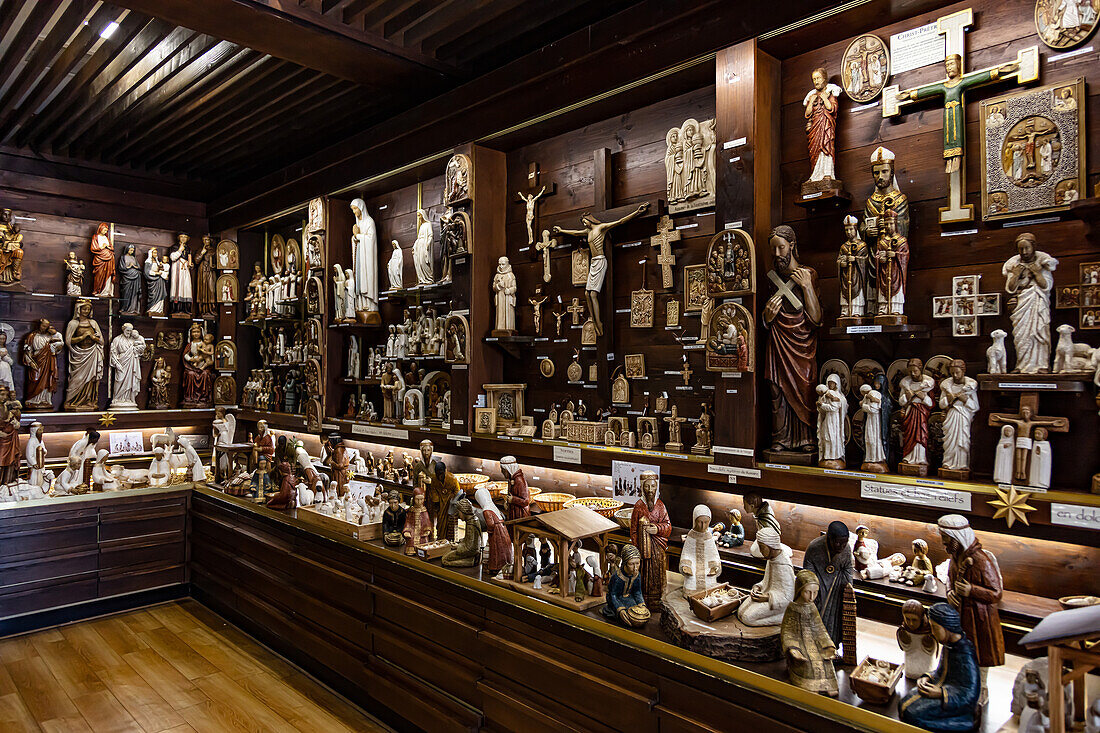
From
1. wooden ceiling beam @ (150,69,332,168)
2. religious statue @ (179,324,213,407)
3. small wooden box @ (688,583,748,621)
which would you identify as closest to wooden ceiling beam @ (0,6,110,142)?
wooden ceiling beam @ (150,69,332,168)

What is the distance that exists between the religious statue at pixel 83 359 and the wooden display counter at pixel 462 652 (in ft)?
9.04

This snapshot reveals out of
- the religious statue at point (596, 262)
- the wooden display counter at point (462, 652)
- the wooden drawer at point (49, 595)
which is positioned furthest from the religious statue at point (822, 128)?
the wooden drawer at point (49, 595)

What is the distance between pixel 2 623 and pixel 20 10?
4560 mm

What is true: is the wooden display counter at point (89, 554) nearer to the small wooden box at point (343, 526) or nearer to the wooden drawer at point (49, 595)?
the wooden drawer at point (49, 595)

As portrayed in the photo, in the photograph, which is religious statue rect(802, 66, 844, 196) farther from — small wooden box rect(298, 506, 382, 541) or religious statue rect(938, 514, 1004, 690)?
small wooden box rect(298, 506, 382, 541)

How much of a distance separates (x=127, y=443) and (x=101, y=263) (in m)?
1.98

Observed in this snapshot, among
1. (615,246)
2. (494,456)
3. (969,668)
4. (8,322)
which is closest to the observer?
(969,668)

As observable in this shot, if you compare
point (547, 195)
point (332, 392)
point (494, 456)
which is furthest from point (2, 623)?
point (547, 195)

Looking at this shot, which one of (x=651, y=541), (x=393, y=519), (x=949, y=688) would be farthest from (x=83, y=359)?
(x=949, y=688)

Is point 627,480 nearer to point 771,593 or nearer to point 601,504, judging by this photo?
point 601,504

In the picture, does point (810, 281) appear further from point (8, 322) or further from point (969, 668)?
point (8, 322)

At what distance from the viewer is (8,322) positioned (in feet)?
23.2

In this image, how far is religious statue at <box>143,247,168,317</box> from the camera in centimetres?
787

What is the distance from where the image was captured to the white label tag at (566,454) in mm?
4191
